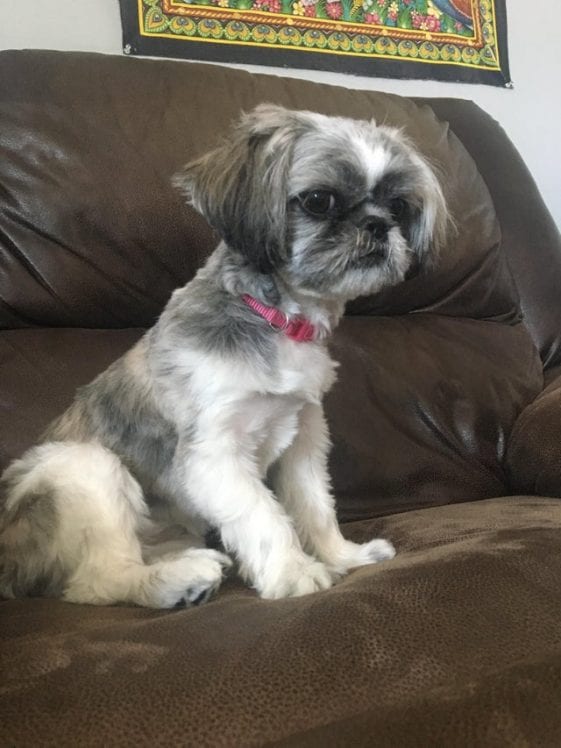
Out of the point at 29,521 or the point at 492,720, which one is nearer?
the point at 492,720

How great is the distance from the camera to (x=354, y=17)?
2127mm

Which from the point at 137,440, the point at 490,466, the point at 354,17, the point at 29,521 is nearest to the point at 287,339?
the point at 137,440

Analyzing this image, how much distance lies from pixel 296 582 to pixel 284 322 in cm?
40

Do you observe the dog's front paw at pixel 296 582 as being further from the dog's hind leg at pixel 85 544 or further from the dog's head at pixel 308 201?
the dog's head at pixel 308 201

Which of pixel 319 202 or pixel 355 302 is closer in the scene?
pixel 319 202

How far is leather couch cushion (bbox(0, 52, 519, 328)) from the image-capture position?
4.76 feet

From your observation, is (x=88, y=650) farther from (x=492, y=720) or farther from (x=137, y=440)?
(x=137, y=440)

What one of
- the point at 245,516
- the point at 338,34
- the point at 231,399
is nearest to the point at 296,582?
the point at 245,516

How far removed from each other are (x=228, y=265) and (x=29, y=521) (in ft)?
1.63

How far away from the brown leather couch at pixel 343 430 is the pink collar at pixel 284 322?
38cm

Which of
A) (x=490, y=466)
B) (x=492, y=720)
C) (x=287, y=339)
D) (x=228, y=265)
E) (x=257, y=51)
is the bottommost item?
(x=490, y=466)

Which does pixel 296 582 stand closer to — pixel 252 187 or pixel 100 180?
pixel 252 187

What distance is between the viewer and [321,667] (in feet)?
2.27

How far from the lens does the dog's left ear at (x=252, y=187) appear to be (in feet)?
3.63
